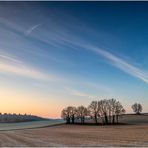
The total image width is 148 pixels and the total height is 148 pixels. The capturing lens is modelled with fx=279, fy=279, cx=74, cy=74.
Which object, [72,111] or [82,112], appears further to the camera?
[72,111]

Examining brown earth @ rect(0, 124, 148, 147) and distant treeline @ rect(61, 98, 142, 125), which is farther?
distant treeline @ rect(61, 98, 142, 125)

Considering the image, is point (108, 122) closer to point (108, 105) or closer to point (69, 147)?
point (108, 105)

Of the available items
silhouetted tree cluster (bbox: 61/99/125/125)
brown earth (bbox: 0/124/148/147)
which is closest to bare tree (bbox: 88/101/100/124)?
silhouetted tree cluster (bbox: 61/99/125/125)

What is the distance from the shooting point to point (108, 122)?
9750 centimetres

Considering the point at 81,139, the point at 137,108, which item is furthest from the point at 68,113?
the point at 81,139

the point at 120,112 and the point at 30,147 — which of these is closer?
the point at 30,147

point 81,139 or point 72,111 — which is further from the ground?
point 72,111

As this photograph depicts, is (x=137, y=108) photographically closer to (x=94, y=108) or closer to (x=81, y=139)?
(x=94, y=108)

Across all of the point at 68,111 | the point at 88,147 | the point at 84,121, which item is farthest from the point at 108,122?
the point at 88,147

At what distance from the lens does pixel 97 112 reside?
104 m

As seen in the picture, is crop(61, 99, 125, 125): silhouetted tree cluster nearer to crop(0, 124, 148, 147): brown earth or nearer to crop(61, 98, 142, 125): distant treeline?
crop(61, 98, 142, 125): distant treeline

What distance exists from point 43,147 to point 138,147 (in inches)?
278

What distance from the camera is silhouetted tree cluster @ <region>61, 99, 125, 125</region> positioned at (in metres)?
100

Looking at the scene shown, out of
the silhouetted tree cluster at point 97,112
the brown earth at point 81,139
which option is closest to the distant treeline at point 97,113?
the silhouetted tree cluster at point 97,112
